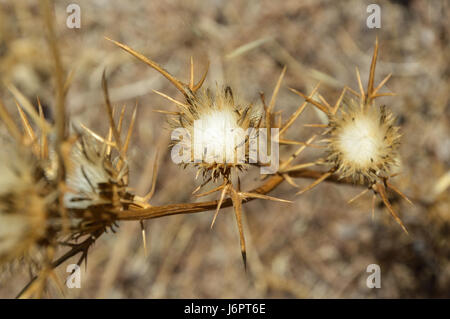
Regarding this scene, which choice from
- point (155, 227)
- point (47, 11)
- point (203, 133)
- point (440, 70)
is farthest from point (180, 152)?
point (440, 70)

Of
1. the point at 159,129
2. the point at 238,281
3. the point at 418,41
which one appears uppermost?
the point at 418,41

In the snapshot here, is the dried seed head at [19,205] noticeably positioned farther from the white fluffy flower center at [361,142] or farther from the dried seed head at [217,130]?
the white fluffy flower center at [361,142]

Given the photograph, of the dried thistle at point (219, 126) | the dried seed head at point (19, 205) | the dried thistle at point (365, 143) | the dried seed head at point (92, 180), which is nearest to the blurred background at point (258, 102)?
the dried thistle at point (365, 143)

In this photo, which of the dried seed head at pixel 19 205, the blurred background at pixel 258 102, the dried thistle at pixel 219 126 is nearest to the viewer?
the dried seed head at pixel 19 205

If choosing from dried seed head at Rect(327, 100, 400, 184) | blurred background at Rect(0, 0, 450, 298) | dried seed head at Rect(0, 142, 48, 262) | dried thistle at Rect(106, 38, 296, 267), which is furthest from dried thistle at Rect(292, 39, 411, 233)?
blurred background at Rect(0, 0, 450, 298)

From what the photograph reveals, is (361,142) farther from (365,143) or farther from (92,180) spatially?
(92,180)
